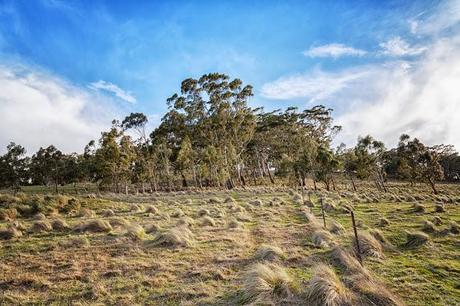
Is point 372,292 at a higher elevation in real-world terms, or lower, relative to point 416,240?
higher

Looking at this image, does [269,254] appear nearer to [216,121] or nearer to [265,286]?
[265,286]

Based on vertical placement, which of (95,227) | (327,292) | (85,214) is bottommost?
(327,292)

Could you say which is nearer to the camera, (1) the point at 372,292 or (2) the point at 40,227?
(1) the point at 372,292

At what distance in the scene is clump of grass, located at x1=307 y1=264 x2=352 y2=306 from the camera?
241 inches

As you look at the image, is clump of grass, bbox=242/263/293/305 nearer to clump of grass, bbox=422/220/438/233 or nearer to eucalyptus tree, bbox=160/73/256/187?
clump of grass, bbox=422/220/438/233

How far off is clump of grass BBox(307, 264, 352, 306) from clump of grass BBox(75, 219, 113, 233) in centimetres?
943

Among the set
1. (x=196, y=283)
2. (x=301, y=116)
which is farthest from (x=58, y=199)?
(x=301, y=116)

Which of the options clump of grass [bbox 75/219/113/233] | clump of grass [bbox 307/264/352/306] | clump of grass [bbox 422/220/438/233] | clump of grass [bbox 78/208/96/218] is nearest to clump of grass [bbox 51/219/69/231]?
clump of grass [bbox 75/219/113/233]

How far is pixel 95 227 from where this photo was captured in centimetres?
1248

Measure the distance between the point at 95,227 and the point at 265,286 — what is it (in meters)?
8.85

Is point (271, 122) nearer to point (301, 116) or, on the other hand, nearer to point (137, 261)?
point (301, 116)

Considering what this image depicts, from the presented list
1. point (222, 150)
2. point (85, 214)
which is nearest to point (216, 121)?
point (222, 150)

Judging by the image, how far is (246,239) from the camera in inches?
480

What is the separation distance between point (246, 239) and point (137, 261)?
4847mm
